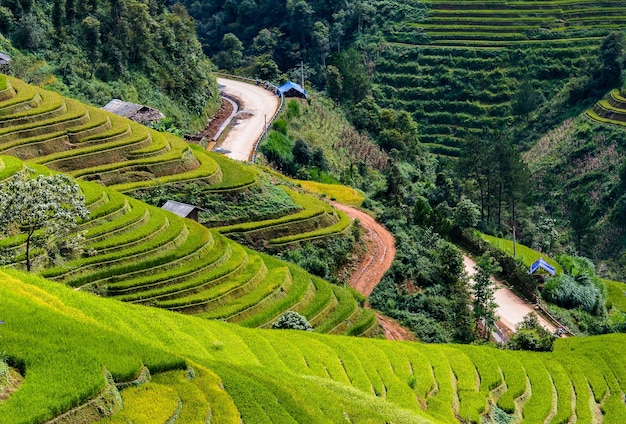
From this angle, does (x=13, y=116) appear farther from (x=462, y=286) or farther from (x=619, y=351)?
(x=619, y=351)

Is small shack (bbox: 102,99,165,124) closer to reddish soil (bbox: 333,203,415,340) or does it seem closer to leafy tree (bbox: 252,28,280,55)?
reddish soil (bbox: 333,203,415,340)

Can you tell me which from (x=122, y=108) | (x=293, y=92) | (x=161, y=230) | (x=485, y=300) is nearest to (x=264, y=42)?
(x=293, y=92)

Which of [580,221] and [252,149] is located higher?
[580,221]

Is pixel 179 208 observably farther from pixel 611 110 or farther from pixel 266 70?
pixel 611 110

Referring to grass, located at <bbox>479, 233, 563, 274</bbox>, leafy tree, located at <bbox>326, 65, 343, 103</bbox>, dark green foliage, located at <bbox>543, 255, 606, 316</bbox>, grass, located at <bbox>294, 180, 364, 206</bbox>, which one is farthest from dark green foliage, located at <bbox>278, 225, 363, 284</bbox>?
leafy tree, located at <bbox>326, 65, 343, 103</bbox>

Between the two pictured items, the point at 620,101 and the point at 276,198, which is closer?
the point at 276,198

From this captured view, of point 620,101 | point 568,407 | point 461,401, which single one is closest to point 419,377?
point 461,401
